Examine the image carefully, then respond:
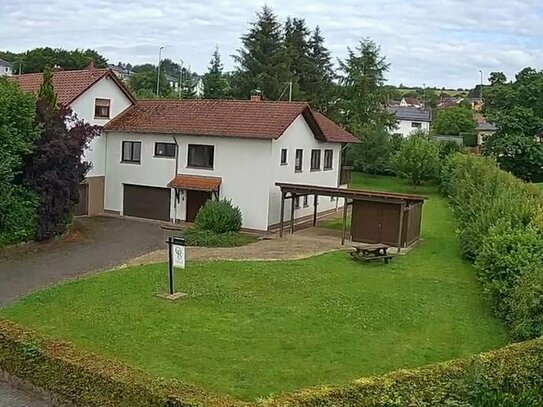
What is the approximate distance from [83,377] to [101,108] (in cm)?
2473

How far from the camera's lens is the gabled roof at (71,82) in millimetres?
30578

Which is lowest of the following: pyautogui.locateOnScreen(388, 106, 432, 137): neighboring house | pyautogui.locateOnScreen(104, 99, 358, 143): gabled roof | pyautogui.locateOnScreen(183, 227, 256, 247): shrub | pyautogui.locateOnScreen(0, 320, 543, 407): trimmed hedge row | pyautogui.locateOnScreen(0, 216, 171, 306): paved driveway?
pyautogui.locateOnScreen(0, 216, 171, 306): paved driveway

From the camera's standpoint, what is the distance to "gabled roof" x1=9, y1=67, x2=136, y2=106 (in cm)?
3058

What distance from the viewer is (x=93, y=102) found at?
104 ft

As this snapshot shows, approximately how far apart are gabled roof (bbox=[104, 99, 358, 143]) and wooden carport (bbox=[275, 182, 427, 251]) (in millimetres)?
3512

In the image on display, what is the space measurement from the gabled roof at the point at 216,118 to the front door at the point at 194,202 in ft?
9.74

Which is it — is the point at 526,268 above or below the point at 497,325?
above

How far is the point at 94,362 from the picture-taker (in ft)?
32.6

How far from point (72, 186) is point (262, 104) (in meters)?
9.75

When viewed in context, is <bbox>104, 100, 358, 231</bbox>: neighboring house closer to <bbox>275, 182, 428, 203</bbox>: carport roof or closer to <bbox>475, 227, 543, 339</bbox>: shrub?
<bbox>275, 182, 428, 203</bbox>: carport roof

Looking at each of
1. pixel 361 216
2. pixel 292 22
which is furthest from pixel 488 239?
pixel 292 22

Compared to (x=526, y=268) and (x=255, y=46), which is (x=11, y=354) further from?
(x=255, y=46)

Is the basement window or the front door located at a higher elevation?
the basement window

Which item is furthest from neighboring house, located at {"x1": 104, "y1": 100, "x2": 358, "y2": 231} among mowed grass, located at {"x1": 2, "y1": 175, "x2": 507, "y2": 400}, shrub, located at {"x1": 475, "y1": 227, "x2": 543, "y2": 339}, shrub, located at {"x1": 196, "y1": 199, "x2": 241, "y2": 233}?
shrub, located at {"x1": 475, "y1": 227, "x2": 543, "y2": 339}
